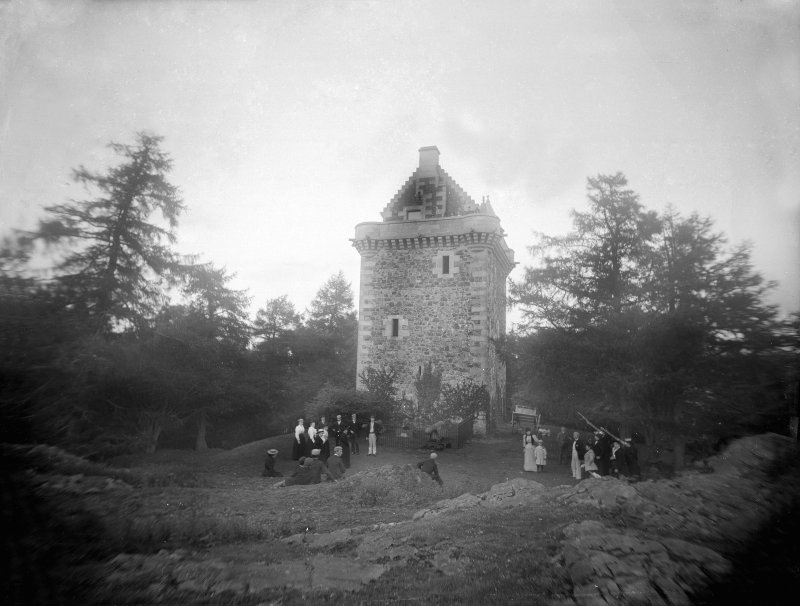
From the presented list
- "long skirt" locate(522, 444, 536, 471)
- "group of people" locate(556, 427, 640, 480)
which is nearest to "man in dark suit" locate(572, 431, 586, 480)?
"group of people" locate(556, 427, 640, 480)

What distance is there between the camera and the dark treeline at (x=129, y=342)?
591cm

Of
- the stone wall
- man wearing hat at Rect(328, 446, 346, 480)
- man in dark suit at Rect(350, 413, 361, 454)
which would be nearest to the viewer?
man wearing hat at Rect(328, 446, 346, 480)

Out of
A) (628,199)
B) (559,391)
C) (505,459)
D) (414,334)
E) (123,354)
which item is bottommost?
(505,459)

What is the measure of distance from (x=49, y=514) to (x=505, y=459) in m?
15.5

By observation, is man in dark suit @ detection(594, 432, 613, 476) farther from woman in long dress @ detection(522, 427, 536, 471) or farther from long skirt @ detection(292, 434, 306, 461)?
long skirt @ detection(292, 434, 306, 461)

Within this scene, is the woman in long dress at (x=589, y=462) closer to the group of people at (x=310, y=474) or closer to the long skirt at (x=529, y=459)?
the long skirt at (x=529, y=459)

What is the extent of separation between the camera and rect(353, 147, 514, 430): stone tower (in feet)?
72.6

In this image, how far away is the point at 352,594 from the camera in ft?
15.0

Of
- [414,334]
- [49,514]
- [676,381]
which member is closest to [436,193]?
[414,334]

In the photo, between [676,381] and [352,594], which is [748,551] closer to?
[352,594]

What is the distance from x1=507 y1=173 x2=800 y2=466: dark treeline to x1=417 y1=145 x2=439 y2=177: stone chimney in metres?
9.88

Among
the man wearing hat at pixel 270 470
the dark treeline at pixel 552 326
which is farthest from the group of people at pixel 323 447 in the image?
the dark treeline at pixel 552 326

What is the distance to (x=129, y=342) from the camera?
45.5ft

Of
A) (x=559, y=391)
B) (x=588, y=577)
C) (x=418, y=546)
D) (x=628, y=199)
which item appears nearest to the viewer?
(x=588, y=577)
